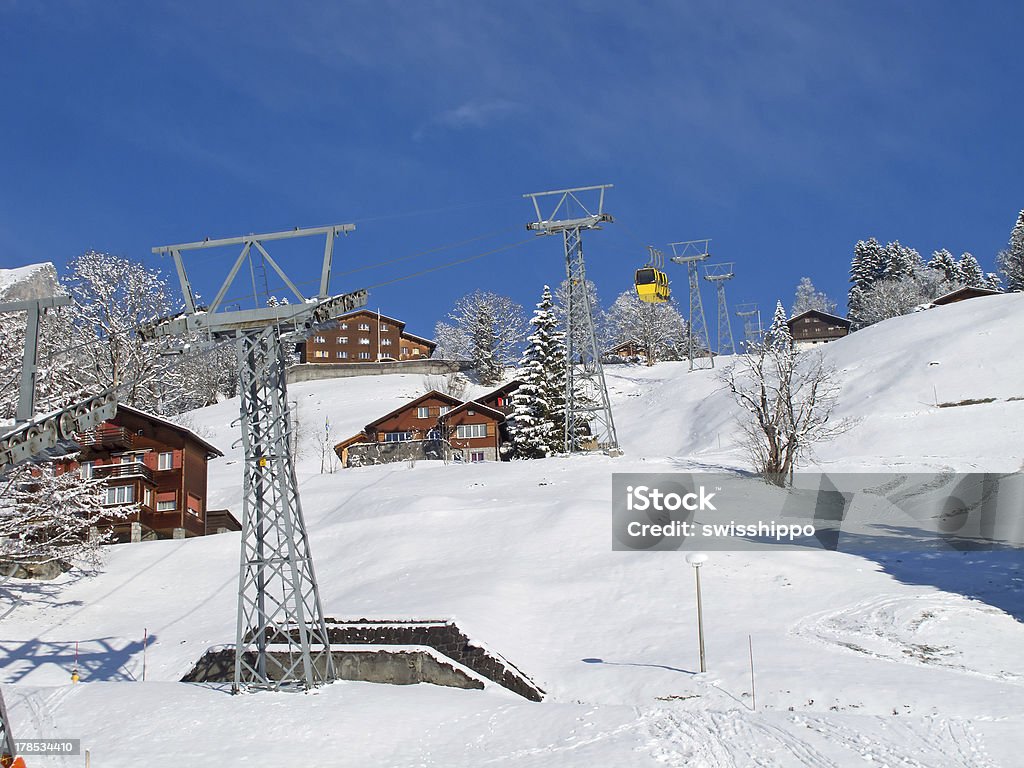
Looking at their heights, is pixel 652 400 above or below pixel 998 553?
above

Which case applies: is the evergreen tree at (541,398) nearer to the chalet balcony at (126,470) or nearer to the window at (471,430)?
the window at (471,430)

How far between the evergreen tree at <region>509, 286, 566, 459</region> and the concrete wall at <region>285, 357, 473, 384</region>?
133 ft

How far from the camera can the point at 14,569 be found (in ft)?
108

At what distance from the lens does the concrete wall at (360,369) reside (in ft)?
343

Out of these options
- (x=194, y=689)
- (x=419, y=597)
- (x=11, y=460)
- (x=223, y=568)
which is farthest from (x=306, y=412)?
(x=11, y=460)

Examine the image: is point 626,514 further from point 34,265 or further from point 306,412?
point 306,412

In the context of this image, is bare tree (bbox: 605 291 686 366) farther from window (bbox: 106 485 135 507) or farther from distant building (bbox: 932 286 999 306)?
window (bbox: 106 485 135 507)

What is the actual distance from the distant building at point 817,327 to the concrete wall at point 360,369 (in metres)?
45.3

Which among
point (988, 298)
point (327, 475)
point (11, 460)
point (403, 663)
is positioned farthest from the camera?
point (988, 298)

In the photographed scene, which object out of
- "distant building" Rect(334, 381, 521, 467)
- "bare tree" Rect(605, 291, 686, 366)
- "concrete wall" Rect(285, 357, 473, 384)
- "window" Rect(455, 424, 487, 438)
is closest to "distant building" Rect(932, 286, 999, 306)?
"bare tree" Rect(605, 291, 686, 366)

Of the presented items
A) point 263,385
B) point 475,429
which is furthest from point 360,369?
point 263,385

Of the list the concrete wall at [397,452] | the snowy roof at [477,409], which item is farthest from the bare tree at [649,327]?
the concrete wall at [397,452]

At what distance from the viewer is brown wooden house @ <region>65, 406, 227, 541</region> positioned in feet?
133

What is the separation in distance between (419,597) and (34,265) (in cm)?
4309
